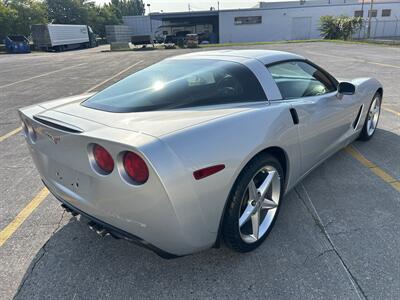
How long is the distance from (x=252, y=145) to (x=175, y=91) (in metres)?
0.78

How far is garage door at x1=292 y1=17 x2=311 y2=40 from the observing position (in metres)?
43.6

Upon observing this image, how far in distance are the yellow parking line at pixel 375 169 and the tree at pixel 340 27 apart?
3663 centimetres

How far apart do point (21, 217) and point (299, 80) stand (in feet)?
9.85

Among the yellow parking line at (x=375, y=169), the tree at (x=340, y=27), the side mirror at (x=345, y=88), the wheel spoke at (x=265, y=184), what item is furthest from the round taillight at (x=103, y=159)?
the tree at (x=340, y=27)

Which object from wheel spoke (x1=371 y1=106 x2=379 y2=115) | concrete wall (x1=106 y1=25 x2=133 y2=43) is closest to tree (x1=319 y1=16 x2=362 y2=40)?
wheel spoke (x1=371 y1=106 x2=379 y2=115)

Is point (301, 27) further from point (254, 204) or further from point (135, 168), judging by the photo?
point (135, 168)

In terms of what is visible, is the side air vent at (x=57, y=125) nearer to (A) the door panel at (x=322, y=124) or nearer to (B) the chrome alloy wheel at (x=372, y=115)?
(A) the door panel at (x=322, y=124)

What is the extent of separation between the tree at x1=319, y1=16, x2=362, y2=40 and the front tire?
1524 inches

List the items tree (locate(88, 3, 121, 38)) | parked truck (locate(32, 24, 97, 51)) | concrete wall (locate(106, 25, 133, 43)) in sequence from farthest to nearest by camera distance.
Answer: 1. tree (locate(88, 3, 121, 38))
2. concrete wall (locate(106, 25, 133, 43))
3. parked truck (locate(32, 24, 97, 51))

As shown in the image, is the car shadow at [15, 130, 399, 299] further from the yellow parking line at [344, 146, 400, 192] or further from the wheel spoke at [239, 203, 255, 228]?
the yellow parking line at [344, 146, 400, 192]

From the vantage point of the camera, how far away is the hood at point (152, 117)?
1.91 meters

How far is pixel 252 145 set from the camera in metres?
2.10

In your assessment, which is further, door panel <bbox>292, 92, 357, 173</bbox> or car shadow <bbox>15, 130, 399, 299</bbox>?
door panel <bbox>292, 92, 357, 173</bbox>

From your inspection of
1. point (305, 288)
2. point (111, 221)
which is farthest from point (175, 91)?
point (305, 288)
